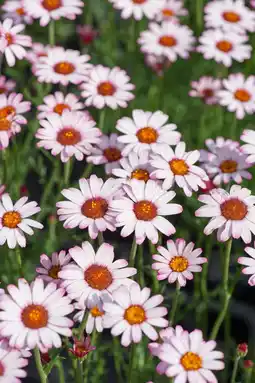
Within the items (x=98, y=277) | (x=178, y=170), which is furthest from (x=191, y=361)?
(x=178, y=170)

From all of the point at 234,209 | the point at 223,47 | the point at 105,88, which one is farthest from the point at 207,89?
the point at 234,209

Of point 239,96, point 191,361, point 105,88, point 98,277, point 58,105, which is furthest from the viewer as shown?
point 239,96

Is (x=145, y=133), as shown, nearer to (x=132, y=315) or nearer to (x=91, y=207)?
(x=91, y=207)

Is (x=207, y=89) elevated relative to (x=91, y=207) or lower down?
lower down

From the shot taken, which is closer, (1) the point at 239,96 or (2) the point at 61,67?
(2) the point at 61,67

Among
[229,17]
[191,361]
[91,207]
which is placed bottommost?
[191,361]

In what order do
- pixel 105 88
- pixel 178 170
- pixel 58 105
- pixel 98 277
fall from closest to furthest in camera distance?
1. pixel 98 277
2. pixel 178 170
3. pixel 58 105
4. pixel 105 88
